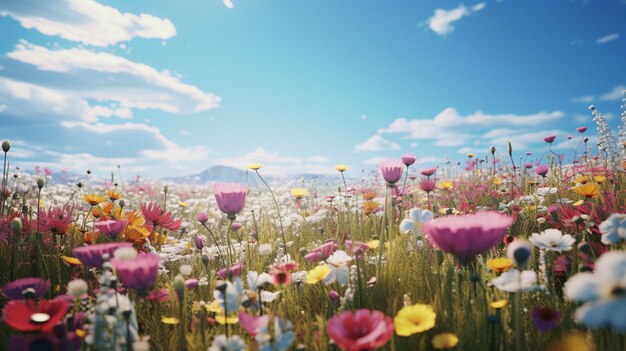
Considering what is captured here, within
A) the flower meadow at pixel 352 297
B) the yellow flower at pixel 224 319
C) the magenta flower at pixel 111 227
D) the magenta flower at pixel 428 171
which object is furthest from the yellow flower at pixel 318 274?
the magenta flower at pixel 428 171

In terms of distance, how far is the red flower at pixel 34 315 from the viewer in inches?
39.0

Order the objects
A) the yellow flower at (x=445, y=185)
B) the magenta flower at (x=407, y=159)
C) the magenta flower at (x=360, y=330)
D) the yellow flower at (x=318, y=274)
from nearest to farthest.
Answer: the magenta flower at (x=360, y=330)
the yellow flower at (x=318, y=274)
the magenta flower at (x=407, y=159)
the yellow flower at (x=445, y=185)

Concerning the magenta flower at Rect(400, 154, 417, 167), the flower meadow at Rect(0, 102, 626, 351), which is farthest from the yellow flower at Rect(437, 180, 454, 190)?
the magenta flower at Rect(400, 154, 417, 167)

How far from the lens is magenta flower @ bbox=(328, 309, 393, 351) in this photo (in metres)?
0.84

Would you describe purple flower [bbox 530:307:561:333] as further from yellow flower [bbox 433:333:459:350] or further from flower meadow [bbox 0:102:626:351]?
yellow flower [bbox 433:333:459:350]

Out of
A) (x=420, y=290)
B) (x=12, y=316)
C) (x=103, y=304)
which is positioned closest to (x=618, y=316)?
(x=420, y=290)

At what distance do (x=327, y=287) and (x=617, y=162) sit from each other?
4370mm

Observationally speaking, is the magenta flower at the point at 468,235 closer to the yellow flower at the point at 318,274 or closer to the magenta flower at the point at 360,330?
the magenta flower at the point at 360,330

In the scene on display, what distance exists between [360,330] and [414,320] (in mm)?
218

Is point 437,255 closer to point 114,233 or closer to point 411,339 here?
point 411,339

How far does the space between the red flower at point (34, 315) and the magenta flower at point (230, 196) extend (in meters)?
0.77

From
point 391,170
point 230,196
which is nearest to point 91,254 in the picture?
point 230,196

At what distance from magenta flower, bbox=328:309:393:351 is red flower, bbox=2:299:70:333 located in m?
0.78

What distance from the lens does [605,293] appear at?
26.9 inches
